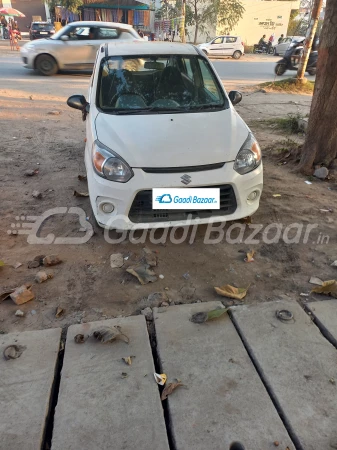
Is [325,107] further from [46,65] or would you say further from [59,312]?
[46,65]

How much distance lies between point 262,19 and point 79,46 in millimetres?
30013

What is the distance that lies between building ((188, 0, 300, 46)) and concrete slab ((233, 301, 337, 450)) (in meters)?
36.6

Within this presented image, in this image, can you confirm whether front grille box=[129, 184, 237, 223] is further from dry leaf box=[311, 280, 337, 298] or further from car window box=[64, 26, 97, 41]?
car window box=[64, 26, 97, 41]

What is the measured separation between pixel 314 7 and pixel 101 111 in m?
10.3

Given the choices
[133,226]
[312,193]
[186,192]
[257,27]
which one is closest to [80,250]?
[133,226]

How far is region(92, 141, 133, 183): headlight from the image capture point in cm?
298

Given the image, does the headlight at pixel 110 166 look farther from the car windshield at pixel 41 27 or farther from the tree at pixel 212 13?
the tree at pixel 212 13

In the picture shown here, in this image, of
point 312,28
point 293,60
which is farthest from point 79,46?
point 293,60

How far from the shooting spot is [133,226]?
307 cm

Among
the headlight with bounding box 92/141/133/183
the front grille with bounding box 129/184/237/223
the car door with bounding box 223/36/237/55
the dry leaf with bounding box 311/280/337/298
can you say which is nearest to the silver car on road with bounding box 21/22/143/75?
the headlight with bounding box 92/141/133/183

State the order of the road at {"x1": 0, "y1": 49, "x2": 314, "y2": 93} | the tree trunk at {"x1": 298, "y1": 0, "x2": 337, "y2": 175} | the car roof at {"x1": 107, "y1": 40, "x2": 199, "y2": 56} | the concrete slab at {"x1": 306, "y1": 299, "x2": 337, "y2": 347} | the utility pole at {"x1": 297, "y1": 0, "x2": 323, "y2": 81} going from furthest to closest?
the road at {"x1": 0, "y1": 49, "x2": 314, "y2": 93}, the utility pole at {"x1": 297, "y1": 0, "x2": 323, "y2": 81}, the tree trunk at {"x1": 298, "y1": 0, "x2": 337, "y2": 175}, the car roof at {"x1": 107, "y1": 40, "x2": 199, "y2": 56}, the concrete slab at {"x1": 306, "y1": 299, "x2": 337, "y2": 347}

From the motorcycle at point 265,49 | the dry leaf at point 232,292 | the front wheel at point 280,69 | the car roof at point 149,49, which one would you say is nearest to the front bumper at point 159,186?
the dry leaf at point 232,292

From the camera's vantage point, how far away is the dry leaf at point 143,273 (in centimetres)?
295

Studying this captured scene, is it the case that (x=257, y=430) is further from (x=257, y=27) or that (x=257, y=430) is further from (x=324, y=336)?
(x=257, y=27)
